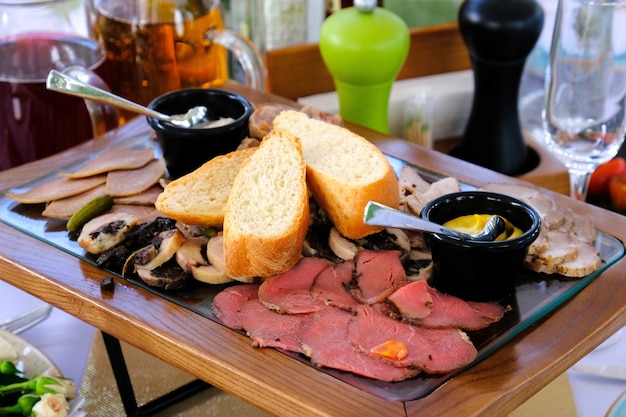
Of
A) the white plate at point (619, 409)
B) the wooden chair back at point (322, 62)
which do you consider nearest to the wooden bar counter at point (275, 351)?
the white plate at point (619, 409)

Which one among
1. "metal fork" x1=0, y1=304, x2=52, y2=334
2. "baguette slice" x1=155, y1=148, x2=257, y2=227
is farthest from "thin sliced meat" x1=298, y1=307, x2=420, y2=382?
"metal fork" x1=0, y1=304, x2=52, y2=334

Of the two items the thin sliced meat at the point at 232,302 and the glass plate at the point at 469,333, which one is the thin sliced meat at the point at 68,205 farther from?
the thin sliced meat at the point at 232,302

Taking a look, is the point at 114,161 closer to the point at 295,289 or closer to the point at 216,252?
the point at 216,252

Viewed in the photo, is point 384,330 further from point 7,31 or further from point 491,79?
point 7,31

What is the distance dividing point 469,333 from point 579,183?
0.71 m

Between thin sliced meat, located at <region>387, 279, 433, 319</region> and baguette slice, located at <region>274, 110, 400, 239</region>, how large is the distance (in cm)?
12

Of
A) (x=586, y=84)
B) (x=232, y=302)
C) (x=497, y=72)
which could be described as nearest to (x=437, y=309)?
(x=232, y=302)

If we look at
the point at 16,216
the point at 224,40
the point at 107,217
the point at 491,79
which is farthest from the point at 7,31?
the point at 491,79

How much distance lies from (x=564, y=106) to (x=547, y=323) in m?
0.64

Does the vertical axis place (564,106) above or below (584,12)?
below

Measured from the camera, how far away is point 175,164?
4.12ft

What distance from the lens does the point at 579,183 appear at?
154 cm

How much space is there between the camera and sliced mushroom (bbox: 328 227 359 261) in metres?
1.04

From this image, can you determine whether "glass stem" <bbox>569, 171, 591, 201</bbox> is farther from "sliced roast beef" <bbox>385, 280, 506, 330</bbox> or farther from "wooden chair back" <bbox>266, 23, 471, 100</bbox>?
"sliced roast beef" <bbox>385, 280, 506, 330</bbox>
